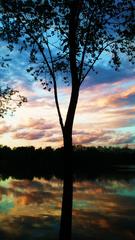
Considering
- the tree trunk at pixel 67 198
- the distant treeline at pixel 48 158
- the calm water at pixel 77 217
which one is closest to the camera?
the tree trunk at pixel 67 198

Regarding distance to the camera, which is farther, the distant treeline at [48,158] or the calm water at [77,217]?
the distant treeline at [48,158]

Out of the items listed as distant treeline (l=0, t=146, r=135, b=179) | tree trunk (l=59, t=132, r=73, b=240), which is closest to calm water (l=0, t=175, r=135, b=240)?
tree trunk (l=59, t=132, r=73, b=240)

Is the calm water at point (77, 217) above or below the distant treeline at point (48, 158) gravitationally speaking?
below

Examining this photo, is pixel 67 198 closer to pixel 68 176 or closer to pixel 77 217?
pixel 68 176

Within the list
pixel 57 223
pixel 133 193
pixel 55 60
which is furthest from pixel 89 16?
pixel 133 193

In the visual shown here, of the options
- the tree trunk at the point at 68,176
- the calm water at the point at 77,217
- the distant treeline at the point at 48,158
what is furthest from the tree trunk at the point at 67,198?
the distant treeline at the point at 48,158

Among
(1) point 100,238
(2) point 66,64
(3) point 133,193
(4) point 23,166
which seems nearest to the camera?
(2) point 66,64

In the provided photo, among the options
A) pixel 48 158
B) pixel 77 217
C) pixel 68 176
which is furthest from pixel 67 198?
pixel 48 158

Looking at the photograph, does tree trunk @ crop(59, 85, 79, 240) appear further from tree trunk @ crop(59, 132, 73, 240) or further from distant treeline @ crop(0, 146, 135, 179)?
distant treeline @ crop(0, 146, 135, 179)

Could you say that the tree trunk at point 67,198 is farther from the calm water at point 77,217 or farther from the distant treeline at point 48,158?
the distant treeline at point 48,158

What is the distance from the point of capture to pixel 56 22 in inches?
866

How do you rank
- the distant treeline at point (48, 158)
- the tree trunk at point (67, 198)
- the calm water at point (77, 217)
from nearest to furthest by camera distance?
the tree trunk at point (67, 198)
the calm water at point (77, 217)
the distant treeline at point (48, 158)

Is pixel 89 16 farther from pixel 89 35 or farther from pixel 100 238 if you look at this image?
pixel 100 238

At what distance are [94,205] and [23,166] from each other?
382 feet
